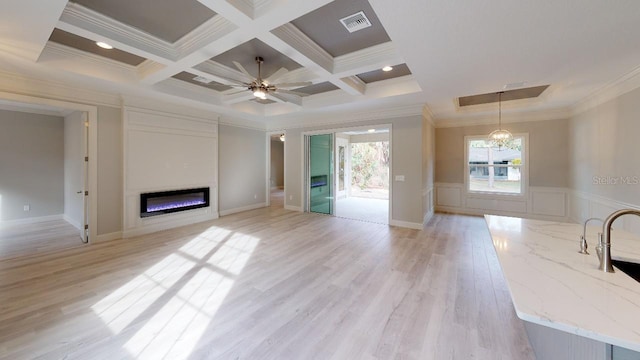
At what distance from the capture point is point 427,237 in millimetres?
4613

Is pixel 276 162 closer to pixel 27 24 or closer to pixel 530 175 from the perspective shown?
pixel 530 175

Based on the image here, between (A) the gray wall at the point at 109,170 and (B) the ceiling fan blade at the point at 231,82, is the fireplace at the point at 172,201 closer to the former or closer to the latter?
(A) the gray wall at the point at 109,170

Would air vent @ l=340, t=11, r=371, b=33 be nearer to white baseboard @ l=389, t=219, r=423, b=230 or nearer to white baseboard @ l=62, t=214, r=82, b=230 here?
white baseboard @ l=389, t=219, r=423, b=230

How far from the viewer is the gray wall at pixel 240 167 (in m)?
6.36

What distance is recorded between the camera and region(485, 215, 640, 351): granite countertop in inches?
33.0

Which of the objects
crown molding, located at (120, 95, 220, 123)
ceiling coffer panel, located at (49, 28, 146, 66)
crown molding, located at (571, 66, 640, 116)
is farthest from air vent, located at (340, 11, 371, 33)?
crown molding, located at (120, 95, 220, 123)

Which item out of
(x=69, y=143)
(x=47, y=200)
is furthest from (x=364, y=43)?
(x=47, y=200)

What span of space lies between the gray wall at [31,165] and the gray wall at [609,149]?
36.0 ft

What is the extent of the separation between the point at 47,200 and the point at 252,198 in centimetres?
471

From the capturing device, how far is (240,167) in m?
6.80

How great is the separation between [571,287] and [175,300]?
10.2 feet

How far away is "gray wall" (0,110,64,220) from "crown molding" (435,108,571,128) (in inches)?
385

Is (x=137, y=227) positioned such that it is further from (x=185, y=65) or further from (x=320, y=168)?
(x=320, y=168)

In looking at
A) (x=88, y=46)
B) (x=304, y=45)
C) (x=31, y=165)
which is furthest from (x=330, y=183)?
(x=31, y=165)
